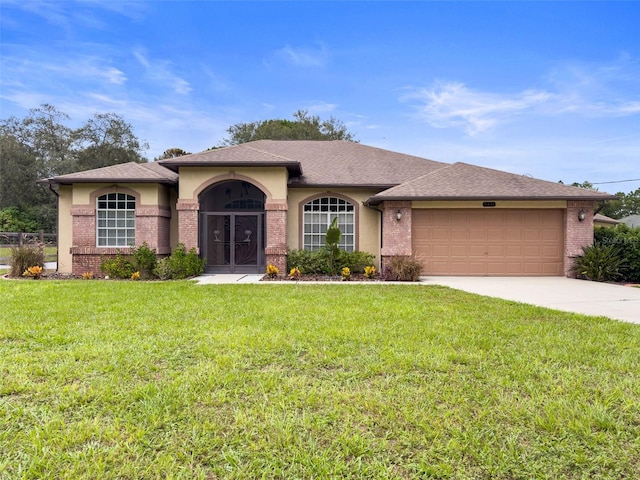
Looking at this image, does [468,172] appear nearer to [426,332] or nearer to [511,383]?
[426,332]

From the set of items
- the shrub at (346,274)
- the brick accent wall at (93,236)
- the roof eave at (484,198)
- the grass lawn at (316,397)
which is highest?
the roof eave at (484,198)

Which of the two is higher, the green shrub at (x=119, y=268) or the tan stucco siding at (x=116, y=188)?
the tan stucco siding at (x=116, y=188)

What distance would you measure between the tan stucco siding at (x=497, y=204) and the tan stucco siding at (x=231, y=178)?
5048 mm

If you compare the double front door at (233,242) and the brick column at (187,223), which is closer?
the brick column at (187,223)

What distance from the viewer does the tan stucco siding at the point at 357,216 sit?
47.4 feet

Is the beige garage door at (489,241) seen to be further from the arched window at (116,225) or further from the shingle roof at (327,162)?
the arched window at (116,225)

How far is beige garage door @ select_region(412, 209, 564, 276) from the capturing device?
43.9 feet

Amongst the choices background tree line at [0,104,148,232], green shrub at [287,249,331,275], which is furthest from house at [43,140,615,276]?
background tree line at [0,104,148,232]

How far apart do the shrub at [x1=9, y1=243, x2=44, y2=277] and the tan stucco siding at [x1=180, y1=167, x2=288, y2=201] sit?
18.5 feet

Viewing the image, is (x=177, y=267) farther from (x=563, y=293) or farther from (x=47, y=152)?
(x=47, y=152)

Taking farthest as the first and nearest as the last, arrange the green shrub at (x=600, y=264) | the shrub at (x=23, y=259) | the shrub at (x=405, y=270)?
1. the shrub at (x=23, y=259)
2. the shrub at (x=405, y=270)
3. the green shrub at (x=600, y=264)

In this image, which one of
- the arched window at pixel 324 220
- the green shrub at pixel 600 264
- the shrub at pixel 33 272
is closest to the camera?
the green shrub at pixel 600 264

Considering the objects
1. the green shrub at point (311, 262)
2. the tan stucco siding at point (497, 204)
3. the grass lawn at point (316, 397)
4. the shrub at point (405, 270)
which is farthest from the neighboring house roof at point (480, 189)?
the grass lawn at point (316, 397)

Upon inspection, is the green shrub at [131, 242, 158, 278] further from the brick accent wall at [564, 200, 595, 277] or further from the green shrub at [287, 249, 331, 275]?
the brick accent wall at [564, 200, 595, 277]
